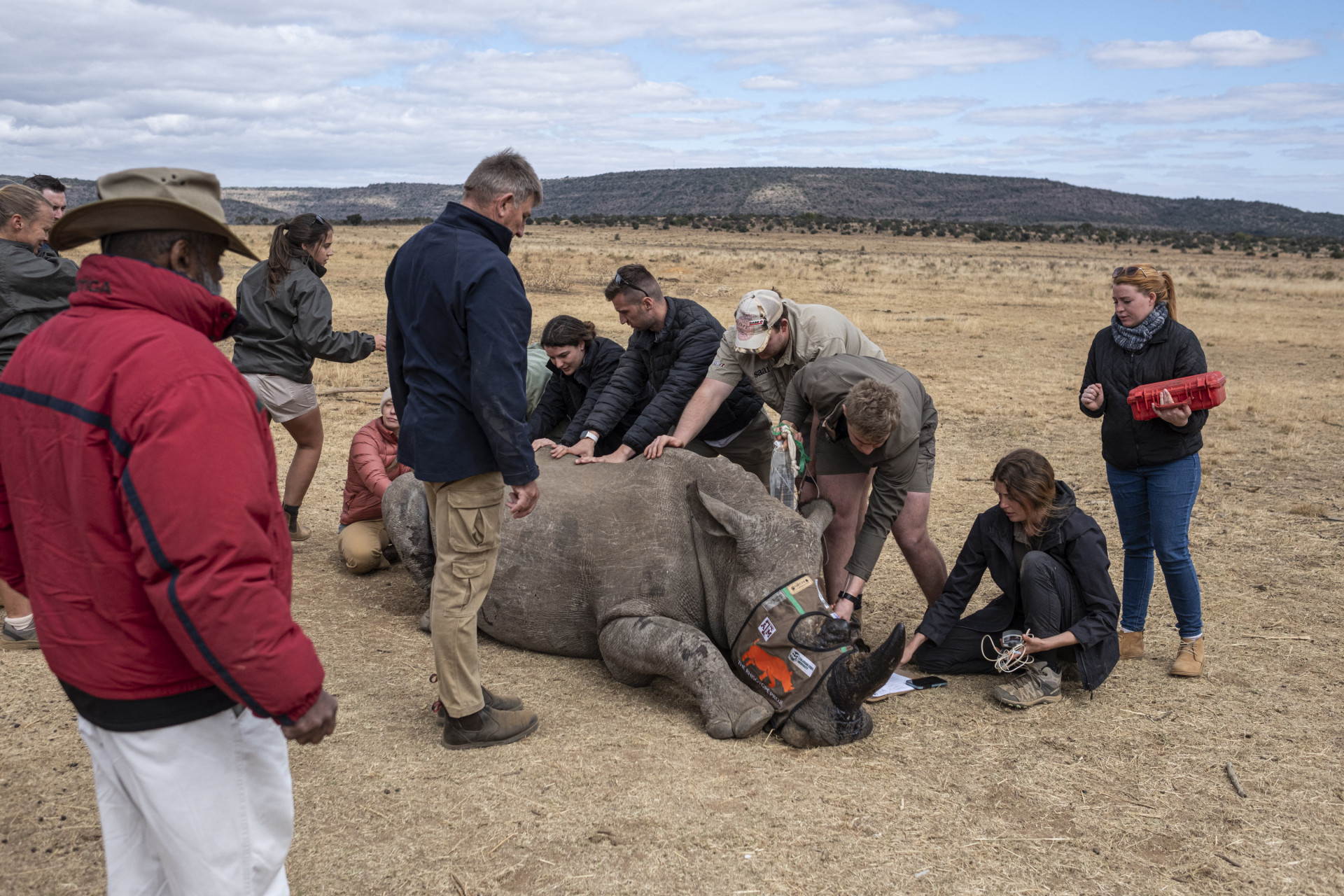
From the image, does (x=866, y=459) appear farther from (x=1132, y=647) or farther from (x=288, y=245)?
(x=288, y=245)

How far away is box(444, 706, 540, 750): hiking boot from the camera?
4164 mm


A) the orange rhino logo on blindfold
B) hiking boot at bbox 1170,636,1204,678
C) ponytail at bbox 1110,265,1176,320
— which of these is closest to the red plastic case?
ponytail at bbox 1110,265,1176,320

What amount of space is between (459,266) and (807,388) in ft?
7.20

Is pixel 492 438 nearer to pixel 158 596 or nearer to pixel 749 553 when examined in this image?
pixel 749 553

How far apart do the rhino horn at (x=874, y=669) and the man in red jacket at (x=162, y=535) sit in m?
2.32

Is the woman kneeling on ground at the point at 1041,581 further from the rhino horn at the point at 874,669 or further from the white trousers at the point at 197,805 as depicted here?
the white trousers at the point at 197,805

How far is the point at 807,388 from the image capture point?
5.18 metres

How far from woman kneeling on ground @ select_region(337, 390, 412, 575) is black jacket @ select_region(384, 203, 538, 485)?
247 cm

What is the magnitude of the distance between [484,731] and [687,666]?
0.99 meters

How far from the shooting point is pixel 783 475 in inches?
211

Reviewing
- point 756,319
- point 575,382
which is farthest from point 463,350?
point 575,382

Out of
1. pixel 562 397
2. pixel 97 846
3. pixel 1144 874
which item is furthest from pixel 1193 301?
pixel 97 846

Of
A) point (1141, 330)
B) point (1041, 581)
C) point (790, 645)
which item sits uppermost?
point (1141, 330)

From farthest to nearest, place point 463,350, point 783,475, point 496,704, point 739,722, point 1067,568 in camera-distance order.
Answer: point 783,475 → point 1067,568 → point 496,704 → point 739,722 → point 463,350
